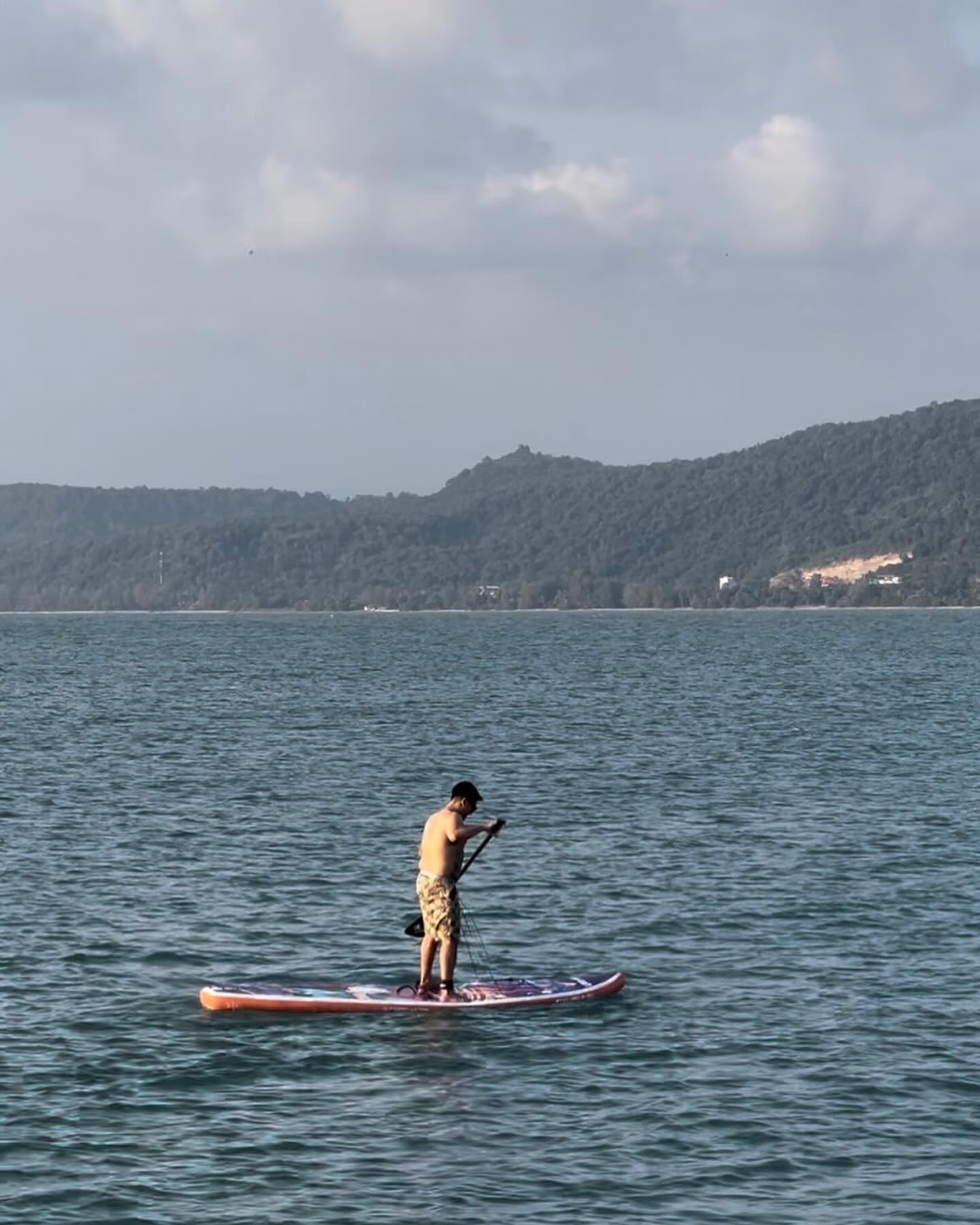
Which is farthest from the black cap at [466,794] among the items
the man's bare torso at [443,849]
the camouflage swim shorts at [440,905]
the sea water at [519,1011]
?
the sea water at [519,1011]

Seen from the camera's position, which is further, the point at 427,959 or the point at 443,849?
the point at 427,959

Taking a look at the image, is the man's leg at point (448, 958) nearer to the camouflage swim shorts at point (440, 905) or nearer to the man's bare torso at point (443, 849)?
the camouflage swim shorts at point (440, 905)

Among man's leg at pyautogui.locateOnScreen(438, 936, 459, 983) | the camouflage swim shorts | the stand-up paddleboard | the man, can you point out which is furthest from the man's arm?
the stand-up paddleboard

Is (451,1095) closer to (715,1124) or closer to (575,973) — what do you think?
(715,1124)

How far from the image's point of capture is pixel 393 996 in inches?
1123

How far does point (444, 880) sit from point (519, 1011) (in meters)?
2.08

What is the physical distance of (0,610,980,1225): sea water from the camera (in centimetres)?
2142

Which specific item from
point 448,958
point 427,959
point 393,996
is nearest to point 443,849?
point 448,958

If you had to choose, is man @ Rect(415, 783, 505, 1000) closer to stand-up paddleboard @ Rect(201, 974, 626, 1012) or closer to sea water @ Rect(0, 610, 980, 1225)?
stand-up paddleboard @ Rect(201, 974, 626, 1012)

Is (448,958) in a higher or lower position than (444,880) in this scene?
lower

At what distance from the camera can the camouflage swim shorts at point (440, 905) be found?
2806 cm

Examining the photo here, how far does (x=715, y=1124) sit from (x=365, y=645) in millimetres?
177134

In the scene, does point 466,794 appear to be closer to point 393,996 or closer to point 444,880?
point 444,880

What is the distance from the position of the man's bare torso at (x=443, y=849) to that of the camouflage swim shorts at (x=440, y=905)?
110 mm
